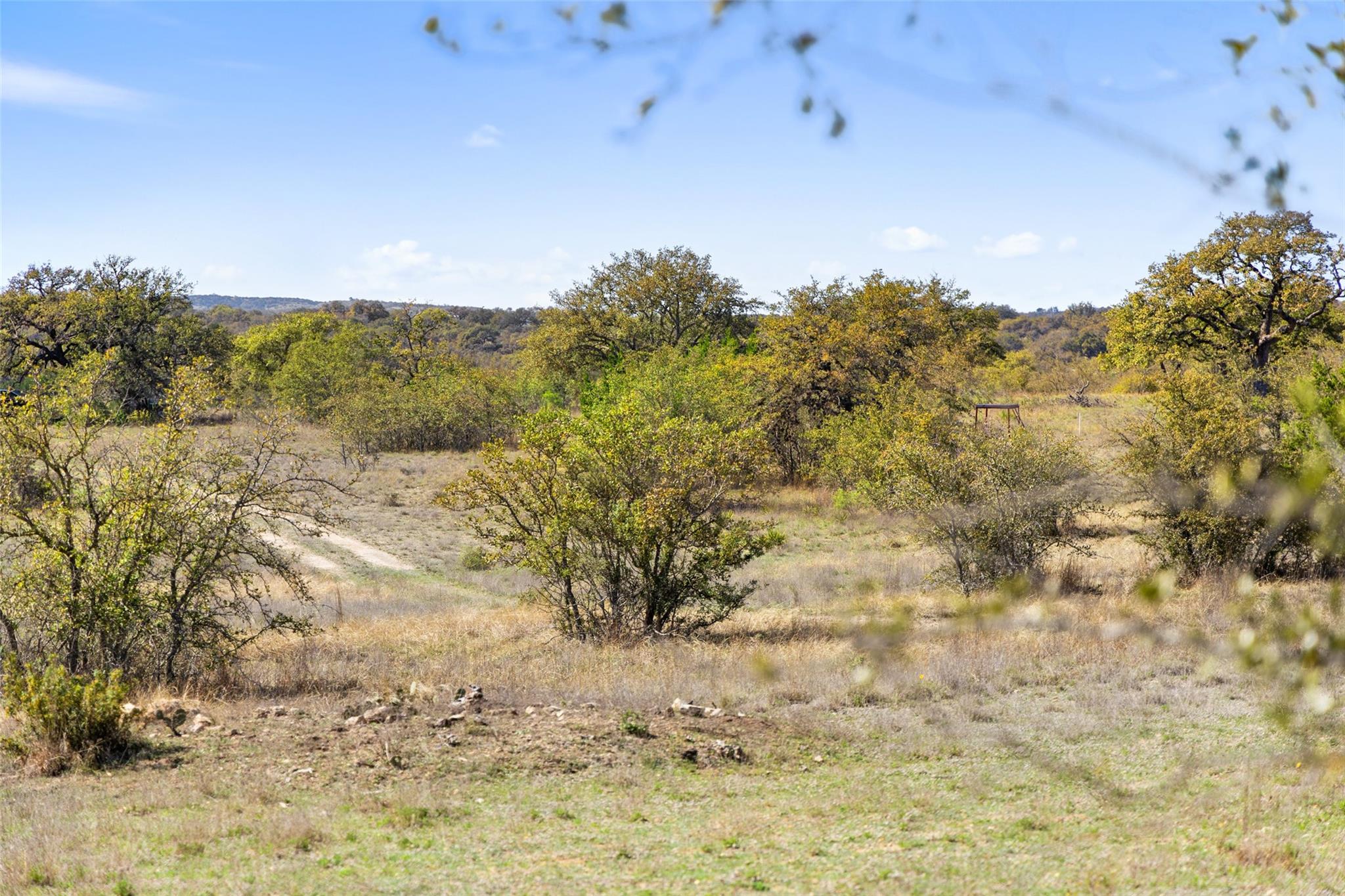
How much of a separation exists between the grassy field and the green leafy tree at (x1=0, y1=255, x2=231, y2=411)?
41.0 m

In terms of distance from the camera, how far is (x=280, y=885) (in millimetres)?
5883

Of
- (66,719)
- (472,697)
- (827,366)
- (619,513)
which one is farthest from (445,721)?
(827,366)

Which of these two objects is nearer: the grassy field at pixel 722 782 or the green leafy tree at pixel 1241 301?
the grassy field at pixel 722 782

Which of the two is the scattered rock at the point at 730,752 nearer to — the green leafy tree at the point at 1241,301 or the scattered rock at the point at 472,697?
the scattered rock at the point at 472,697

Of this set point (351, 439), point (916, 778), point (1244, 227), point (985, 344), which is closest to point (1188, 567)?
point (916, 778)

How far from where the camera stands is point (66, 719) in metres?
8.60

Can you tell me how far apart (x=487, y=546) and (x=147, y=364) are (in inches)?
1241

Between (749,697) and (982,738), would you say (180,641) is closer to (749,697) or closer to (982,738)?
(749,697)

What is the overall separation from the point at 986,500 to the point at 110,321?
4647cm

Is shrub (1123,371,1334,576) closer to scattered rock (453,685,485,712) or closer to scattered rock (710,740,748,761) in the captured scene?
scattered rock (710,740,748,761)

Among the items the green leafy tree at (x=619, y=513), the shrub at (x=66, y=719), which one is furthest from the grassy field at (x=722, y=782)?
the green leafy tree at (x=619, y=513)

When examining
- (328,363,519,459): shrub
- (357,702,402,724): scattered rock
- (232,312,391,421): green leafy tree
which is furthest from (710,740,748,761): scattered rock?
(232,312,391,421): green leafy tree

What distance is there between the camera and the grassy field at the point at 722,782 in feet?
19.6

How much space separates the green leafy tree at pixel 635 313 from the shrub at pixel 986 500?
34.7m
